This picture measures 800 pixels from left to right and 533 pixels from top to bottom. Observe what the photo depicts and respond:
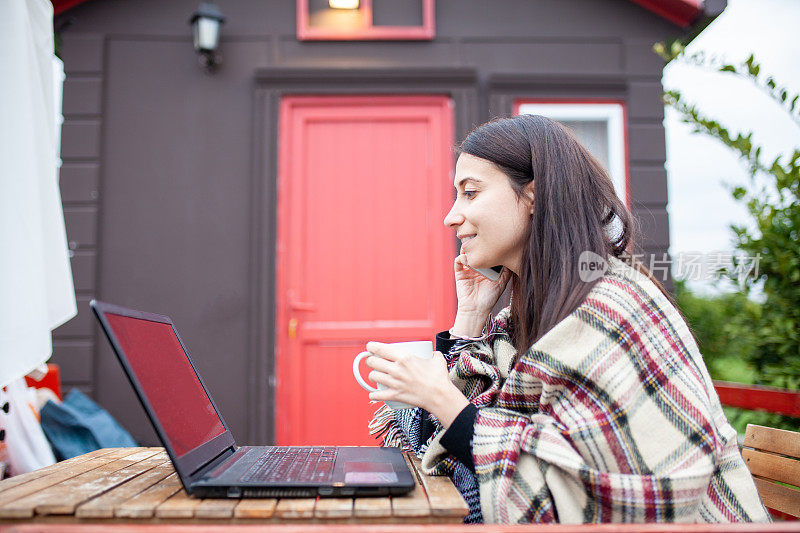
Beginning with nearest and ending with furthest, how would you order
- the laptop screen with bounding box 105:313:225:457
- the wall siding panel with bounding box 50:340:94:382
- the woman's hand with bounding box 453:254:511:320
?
1. the laptop screen with bounding box 105:313:225:457
2. the woman's hand with bounding box 453:254:511:320
3. the wall siding panel with bounding box 50:340:94:382

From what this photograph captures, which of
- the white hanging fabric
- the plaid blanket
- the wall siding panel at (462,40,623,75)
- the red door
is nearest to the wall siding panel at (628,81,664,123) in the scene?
the wall siding panel at (462,40,623,75)

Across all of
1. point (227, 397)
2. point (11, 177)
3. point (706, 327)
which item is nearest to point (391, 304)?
point (227, 397)

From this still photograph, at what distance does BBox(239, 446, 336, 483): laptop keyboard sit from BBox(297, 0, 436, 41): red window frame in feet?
11.1

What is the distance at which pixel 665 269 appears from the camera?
4051 millimetres

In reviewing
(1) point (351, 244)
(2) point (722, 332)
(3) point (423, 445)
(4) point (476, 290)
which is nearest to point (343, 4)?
(1) point (351, 244)

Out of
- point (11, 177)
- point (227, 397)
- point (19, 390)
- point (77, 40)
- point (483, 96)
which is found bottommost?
point (227, 397)

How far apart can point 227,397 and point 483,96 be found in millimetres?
2673

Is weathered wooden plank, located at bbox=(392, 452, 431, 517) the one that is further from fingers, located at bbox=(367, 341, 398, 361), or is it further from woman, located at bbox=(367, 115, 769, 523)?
fingers, located at bbox=(367, 341, 398, 361)

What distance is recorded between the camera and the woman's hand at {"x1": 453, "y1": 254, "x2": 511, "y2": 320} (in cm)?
188

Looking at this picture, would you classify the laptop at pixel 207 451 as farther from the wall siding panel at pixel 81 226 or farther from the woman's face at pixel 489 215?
the wall siding panel at pixel 81 226

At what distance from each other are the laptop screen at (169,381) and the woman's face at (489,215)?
2.56 feet

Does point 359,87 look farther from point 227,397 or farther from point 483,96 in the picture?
point 227,397

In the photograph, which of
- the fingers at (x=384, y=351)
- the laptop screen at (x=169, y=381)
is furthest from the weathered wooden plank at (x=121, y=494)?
the fingers at (x=384, y=351)

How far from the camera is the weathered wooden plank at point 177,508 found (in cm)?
99
